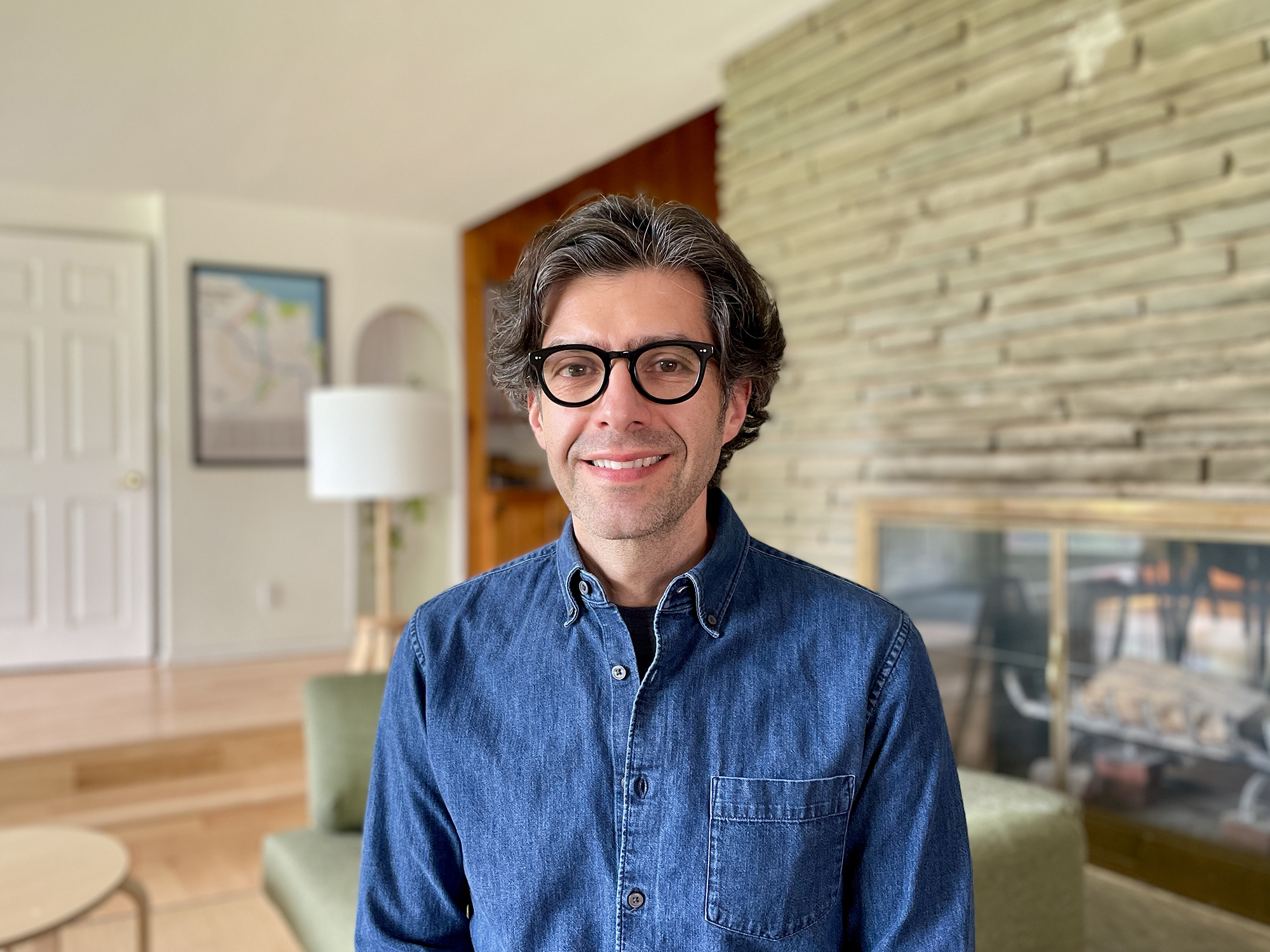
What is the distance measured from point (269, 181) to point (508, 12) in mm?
2217

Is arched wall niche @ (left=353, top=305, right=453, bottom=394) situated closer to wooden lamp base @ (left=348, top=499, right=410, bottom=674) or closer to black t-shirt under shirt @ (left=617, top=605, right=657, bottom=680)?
wooden lamp base @ (left=348, top=499, right=410, bottom=674)

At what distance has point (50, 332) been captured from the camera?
15.7 ft

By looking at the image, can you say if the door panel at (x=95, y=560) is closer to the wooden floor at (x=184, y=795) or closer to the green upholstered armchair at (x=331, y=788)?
the wooden floor at (x=184, y=795)

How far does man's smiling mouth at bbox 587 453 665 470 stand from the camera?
935 millimetres

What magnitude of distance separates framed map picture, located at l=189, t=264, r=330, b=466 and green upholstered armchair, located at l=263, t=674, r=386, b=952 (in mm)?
3194

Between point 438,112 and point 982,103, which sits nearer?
point 982,103

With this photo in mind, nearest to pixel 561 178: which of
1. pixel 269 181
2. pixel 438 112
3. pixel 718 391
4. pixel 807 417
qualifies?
pixel 438 112

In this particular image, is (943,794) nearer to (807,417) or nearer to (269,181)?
(807,417)

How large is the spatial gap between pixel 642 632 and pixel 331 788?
57.8 inches

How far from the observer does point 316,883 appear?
1.93m

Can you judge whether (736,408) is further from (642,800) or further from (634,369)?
(642,800)

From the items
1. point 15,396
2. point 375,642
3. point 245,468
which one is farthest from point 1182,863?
point 15,396

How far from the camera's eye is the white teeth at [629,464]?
94 centimetres

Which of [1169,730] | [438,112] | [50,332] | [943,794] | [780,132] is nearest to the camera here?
[943,794]
